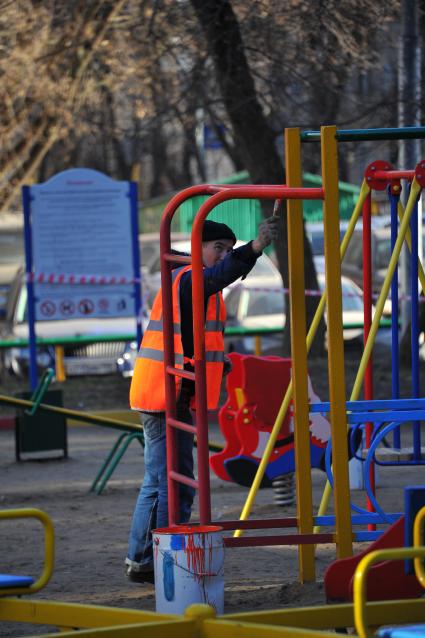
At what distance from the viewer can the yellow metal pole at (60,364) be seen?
1644 centimetres

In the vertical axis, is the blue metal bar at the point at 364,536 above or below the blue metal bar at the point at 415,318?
below

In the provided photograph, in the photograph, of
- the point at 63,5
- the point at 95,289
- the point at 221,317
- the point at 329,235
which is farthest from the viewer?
the point at 63,5

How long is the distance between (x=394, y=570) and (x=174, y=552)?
0.88 meters

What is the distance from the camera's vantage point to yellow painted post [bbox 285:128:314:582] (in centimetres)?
599

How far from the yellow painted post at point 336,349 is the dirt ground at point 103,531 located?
1.27 ft

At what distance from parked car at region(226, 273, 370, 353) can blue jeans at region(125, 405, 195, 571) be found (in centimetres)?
1078

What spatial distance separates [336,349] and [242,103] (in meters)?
9.09

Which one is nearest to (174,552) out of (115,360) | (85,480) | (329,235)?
(329,235)

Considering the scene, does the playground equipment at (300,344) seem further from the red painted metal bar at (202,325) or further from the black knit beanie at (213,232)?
the black knit beanie at (213,232)

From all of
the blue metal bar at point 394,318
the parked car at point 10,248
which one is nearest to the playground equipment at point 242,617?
the blue metal bar at point 394,318

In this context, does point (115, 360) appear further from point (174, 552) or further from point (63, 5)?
point (174, 552)

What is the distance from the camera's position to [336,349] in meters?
5.77

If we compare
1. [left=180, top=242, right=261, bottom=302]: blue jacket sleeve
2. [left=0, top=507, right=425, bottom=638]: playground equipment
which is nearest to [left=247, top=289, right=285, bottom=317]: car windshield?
[left=180, top=242, right=261, bottom=302]: blue jacket sleeve

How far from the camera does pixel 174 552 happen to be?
5.35 metres
